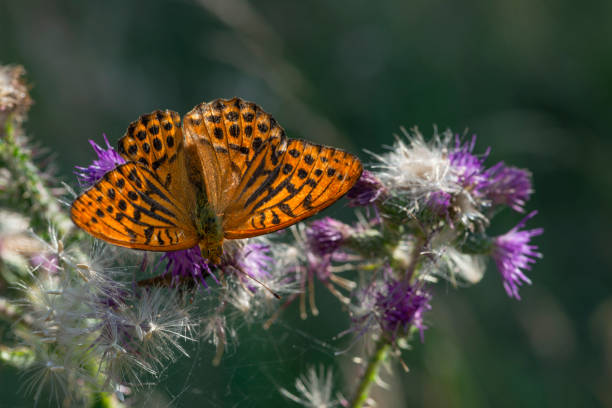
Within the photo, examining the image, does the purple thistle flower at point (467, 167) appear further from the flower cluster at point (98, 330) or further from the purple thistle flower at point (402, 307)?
the flower cluster at point (98, 330)

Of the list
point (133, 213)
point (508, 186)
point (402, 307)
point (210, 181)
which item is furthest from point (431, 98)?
point (133, 213)

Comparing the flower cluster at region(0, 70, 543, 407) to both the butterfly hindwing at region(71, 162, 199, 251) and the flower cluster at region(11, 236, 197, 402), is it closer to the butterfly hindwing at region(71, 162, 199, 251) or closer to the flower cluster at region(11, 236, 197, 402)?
the flower cluster at region(11, 236, 197, 402)

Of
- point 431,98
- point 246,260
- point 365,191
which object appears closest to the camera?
point 365,191

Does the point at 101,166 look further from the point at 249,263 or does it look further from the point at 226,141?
the point at 249,263

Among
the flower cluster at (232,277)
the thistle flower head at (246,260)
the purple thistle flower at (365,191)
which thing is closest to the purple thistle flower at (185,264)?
the flower cluster at (232,277)

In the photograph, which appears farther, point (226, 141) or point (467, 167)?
point (226, 141)

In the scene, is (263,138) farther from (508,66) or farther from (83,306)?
(508,66)

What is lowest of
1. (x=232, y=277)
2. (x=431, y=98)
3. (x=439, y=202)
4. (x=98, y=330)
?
(x=98, y=330)

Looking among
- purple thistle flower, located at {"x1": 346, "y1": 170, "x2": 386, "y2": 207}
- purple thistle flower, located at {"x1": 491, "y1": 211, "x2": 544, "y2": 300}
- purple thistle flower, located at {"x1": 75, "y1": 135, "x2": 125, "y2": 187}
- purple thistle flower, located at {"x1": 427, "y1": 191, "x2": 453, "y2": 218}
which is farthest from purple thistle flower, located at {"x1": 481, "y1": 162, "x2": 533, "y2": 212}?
purple thistle flower, located at {"x1": 75, "y1": 135, "x2": 125, "y2": 187}
